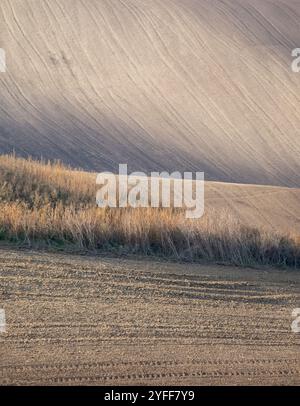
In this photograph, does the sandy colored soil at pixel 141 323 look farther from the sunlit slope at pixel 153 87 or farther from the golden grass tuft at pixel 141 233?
the sunlit slope at pixel 153 87

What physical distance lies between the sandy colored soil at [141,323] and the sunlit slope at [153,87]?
61.0 feet

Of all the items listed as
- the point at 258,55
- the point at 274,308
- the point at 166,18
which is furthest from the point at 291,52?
the point at 274,308

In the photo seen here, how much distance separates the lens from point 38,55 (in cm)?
3875

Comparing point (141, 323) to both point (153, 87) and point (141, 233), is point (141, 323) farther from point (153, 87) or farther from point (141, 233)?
point (153, 87)

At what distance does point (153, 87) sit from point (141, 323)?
30.0 m

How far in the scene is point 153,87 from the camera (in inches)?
1503

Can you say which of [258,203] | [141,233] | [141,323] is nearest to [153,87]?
[258,203]

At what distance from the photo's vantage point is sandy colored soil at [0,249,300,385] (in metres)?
7.67

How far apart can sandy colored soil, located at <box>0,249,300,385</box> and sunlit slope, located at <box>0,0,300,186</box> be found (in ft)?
61.0

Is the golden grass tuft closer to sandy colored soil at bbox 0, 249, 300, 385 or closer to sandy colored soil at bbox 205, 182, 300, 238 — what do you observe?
sandy colored soil at bbox 0, 249, 300, 385

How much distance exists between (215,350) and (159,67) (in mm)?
31970

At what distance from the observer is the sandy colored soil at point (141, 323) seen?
25.2 feet

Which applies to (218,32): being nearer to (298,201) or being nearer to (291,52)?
(291,52)

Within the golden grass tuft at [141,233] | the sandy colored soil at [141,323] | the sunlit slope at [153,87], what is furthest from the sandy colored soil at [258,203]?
the sandy colored soil at [141,323]
